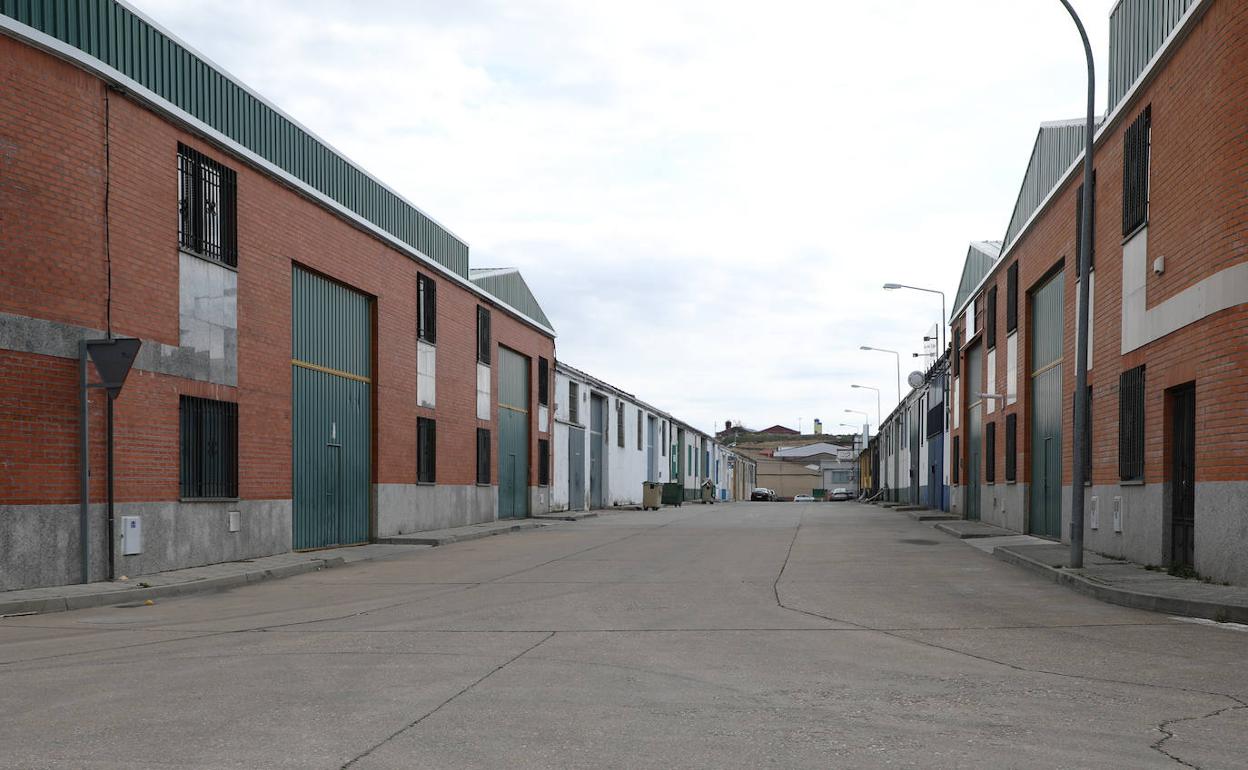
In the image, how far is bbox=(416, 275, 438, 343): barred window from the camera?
92.4 feet

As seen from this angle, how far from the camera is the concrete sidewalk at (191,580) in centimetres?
1254

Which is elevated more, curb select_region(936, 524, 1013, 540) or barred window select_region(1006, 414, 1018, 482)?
barred window select_region(1006, 414, 1018, 482)

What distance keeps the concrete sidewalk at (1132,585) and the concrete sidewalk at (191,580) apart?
11.4 meters

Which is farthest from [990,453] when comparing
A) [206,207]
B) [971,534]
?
[206,207]

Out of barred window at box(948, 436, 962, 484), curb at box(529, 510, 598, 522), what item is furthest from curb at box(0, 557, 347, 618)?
barred window at box(948, 436, 962, 484)

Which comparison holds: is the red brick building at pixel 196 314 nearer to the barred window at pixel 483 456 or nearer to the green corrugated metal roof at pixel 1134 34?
the barred window at pixel 483 456

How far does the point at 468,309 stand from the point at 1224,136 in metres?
21.9

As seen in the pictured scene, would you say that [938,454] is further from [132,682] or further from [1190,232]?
[132,682]

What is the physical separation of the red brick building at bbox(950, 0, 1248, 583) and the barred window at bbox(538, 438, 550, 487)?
18.6m

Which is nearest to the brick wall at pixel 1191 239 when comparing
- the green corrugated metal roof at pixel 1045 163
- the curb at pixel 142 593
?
the green corrugated metal roof at pixel 1045 163

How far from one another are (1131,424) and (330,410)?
15.3 meters

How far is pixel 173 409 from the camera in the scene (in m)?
16.8

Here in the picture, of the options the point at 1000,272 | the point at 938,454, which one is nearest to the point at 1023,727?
the point at 1000,272

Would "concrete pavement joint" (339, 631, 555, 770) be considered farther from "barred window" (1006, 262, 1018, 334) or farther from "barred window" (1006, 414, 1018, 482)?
"barred window" (1006, 262, 1018, 334)
